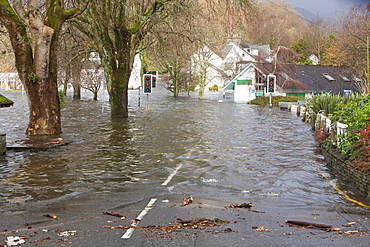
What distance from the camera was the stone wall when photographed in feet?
34.0

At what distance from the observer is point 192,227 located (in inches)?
282

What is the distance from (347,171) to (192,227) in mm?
6320

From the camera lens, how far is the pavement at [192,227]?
6465mm

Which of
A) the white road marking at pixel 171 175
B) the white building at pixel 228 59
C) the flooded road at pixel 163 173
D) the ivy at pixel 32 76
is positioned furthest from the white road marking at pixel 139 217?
the white building at pixel 228 59

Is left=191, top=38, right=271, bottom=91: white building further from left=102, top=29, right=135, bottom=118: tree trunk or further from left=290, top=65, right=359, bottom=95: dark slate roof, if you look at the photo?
left=102, top=29, right=135, bottom=118: tree trunk

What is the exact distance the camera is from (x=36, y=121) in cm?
1975

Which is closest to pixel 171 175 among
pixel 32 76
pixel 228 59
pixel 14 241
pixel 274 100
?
pixel 14 241

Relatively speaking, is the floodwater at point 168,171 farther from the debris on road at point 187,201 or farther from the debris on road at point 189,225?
the debris on road at point 189,225

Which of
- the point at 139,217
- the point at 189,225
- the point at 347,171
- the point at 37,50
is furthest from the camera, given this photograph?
the point at 37,50

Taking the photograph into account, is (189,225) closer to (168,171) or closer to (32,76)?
(168,171)

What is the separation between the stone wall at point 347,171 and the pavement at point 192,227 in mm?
1712

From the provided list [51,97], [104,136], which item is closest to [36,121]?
[51,97]

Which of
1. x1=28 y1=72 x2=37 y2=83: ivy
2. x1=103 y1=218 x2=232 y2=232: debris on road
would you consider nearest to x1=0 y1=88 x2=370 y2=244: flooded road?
x1=103 y1=218 x2=232 y2=232: debris on road

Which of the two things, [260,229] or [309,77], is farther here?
[309,77]
